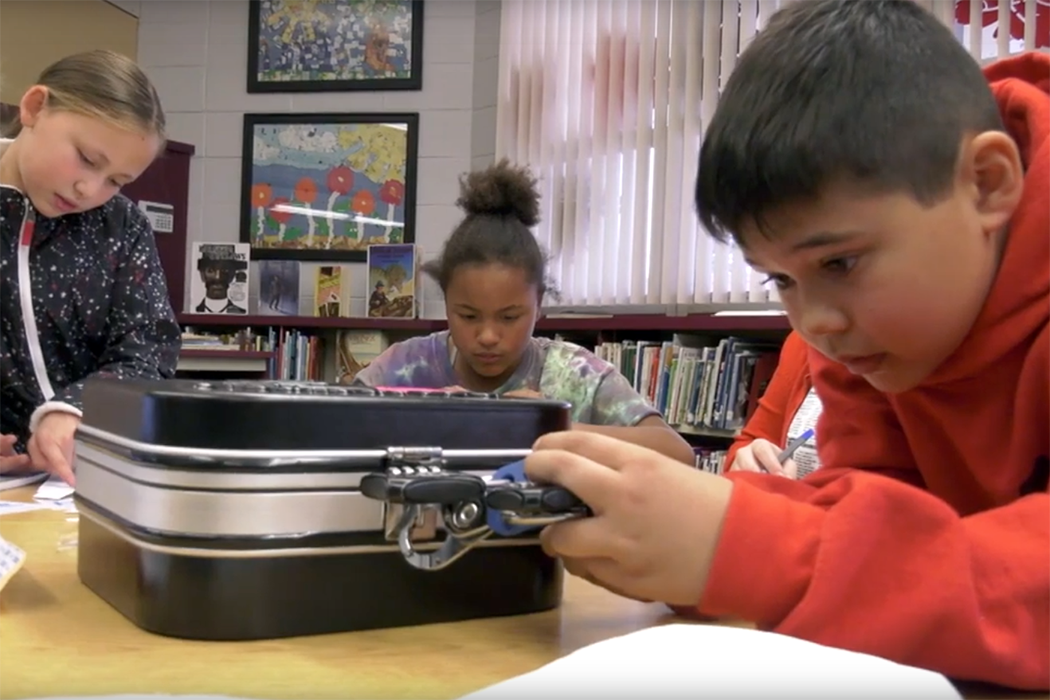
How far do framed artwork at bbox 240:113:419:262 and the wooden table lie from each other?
308 cm

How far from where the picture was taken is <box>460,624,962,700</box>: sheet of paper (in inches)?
13.8

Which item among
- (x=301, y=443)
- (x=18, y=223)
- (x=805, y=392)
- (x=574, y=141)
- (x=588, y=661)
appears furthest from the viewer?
(x=574, y=141)

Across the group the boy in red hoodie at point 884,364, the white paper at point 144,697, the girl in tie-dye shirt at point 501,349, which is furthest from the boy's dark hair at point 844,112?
the girl in tie-dye shirt at point 501,349

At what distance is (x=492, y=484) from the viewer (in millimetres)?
453

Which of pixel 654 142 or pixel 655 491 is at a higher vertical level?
pixel 654 142

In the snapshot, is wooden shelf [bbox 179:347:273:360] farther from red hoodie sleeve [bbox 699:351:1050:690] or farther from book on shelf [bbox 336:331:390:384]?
red hoodie sleeve [bbox 699:351:1050:690]

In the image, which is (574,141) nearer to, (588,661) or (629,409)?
(629,409)

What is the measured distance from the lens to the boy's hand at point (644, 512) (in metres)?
0.45

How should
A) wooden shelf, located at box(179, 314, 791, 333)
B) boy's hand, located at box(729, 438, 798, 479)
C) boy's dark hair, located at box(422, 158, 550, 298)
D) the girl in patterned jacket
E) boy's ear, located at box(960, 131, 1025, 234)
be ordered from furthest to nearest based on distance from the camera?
wooden shelf, located at box(179, 314, 791, 333) < boy's dark hair, located at box(422, 158, 550, 298) < the girl in patterned jacket < boy's hand, located at box(729, 438, 798, 479) < boy's ear, located at box(960, 131, 1025, 234)

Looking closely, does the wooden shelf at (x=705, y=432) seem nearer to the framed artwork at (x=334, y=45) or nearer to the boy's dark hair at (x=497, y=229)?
the boy's dark hair at (x=497, y=229)

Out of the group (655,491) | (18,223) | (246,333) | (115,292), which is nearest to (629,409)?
(115,292)

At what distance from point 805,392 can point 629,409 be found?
260 millimetres

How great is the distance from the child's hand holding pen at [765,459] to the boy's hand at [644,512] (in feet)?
2.21

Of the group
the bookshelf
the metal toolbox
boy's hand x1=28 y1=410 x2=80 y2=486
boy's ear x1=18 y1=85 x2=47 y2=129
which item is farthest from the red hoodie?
the bookshelf
